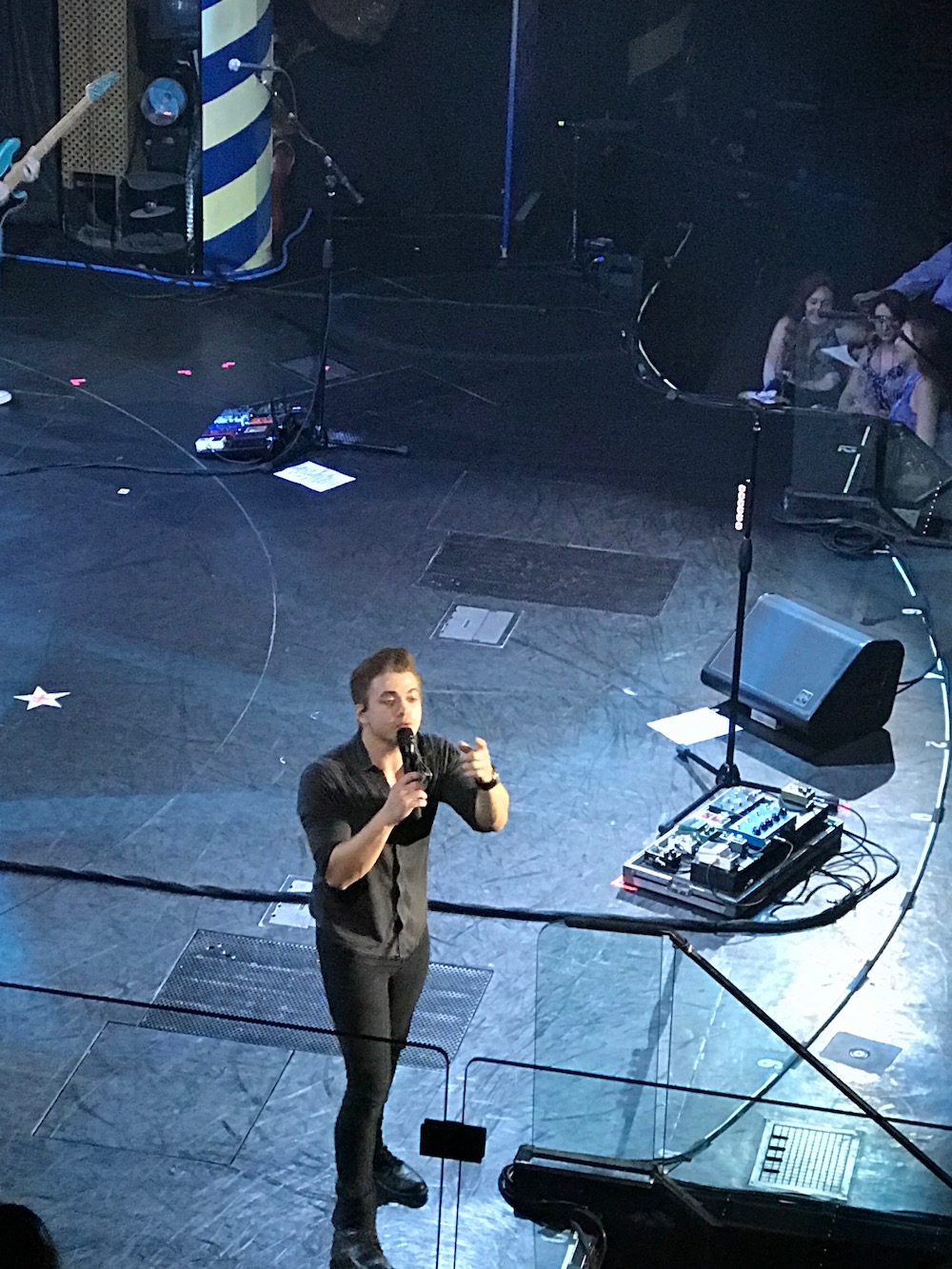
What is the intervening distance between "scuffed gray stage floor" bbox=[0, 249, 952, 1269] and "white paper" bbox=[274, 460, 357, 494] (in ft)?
0.41

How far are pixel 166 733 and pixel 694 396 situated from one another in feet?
13.8

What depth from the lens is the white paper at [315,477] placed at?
8.35m

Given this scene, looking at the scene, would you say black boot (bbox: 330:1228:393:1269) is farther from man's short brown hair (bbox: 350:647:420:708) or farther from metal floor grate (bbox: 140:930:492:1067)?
man's short brown hair (bbox: 350:647:420:708)

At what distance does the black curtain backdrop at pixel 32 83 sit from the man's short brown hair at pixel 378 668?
8595mm

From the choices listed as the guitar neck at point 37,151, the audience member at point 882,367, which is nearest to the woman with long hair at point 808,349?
the audience member at point 882,367

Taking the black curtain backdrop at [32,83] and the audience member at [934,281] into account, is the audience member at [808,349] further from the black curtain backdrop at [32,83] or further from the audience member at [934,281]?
the black curtain backdrop at [32,83]

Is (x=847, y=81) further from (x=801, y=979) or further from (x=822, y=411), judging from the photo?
(x=801, y=979)

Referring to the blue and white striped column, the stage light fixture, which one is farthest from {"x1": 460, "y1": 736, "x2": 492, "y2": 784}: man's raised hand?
the stage light fixture

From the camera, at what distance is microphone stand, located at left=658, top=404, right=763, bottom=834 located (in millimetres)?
5680

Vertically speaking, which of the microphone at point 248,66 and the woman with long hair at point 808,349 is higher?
the microphone at point 248,66

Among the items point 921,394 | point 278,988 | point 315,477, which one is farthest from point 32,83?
point 278,988

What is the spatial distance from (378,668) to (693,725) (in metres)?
2.78

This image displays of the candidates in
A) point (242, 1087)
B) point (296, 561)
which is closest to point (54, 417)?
point (296, 561)

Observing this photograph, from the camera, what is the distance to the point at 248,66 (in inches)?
395
